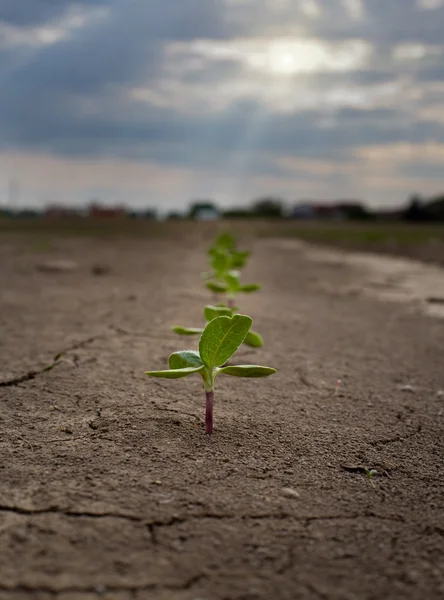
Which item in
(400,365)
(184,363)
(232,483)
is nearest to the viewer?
(232,483)

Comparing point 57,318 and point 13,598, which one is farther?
point 57,318

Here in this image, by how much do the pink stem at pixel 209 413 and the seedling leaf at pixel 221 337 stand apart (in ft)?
0.29

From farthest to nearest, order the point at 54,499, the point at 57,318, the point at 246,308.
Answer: the point at 246,308 < the point at 57,318 < the point at 54,499

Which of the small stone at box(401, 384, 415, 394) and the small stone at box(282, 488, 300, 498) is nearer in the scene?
the small stone at box(282, 488, 300, 498)

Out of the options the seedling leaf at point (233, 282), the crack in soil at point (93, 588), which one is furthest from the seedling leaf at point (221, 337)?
the seedling leaf at point (233, 282)

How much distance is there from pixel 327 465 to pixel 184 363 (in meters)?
0.52

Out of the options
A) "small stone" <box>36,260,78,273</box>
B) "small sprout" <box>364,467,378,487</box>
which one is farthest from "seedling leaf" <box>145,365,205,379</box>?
"small stone" <box>36,260,78,273</box>

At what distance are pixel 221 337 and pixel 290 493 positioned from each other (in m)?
0.52

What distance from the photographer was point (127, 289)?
5621 millimetres

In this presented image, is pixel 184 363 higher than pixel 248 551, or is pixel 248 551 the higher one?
pixel 184 363

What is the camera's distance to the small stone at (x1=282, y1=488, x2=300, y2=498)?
158 centimetres

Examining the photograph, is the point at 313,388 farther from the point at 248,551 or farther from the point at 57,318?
the point at 57,318

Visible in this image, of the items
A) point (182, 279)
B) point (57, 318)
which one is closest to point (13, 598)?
point (57, 318)

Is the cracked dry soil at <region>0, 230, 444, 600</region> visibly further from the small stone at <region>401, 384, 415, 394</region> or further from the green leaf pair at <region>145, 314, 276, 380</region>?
the green leaf pair at <region>145, 314, 276, 380</region>
